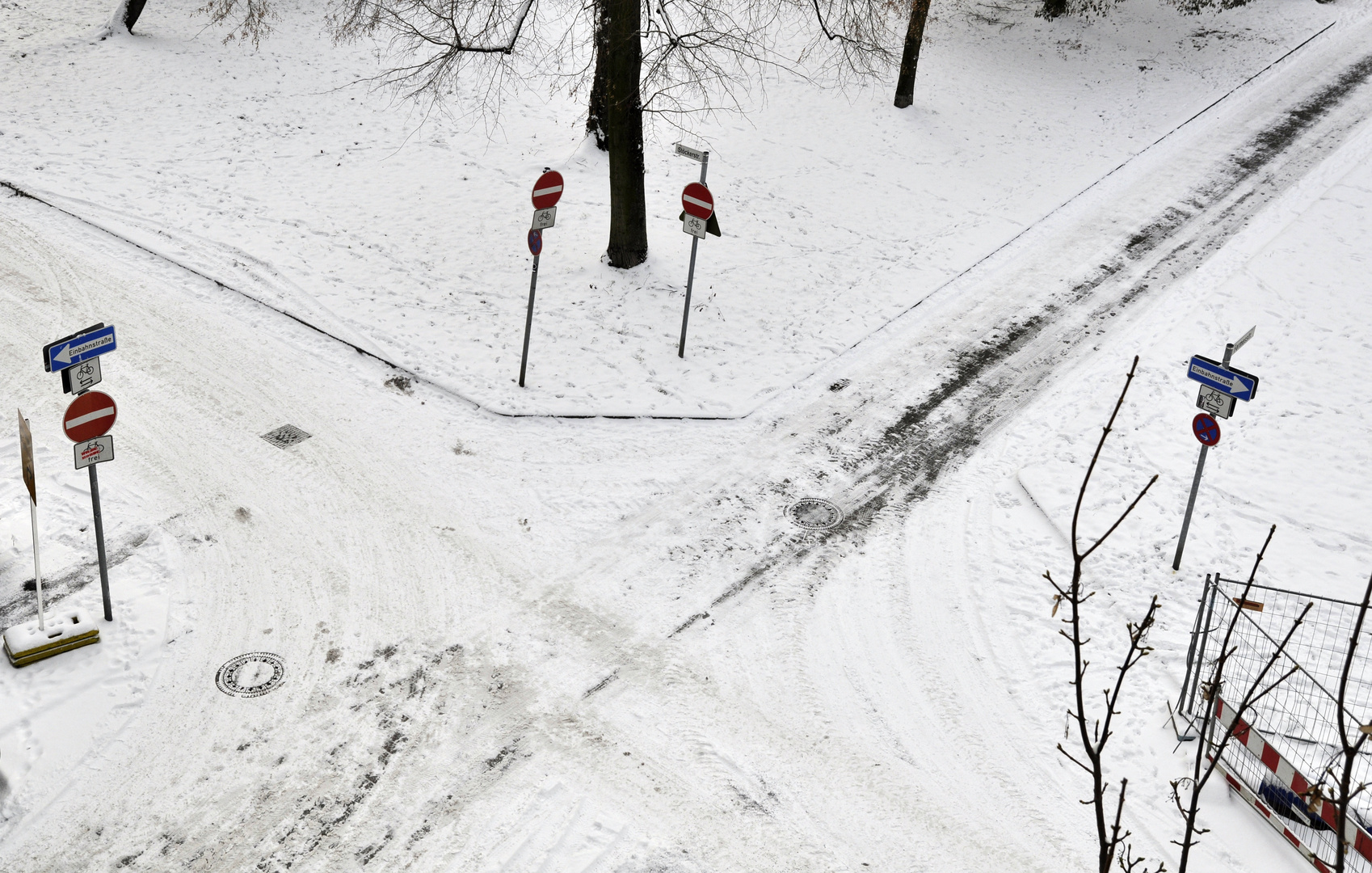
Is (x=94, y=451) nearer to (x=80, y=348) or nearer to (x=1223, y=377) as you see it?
(x=80, y=348)

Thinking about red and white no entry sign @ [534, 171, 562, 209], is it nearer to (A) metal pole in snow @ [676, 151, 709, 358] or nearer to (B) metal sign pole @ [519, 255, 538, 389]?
(B) metal sign pole @ [519, 255, 538, 389]

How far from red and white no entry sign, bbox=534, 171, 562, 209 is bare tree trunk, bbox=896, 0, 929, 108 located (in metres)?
10.4

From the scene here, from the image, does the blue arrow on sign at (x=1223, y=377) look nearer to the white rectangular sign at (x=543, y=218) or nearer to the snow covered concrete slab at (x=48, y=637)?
the white rectangular sign at (x=543, y=218)

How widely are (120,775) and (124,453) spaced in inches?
167

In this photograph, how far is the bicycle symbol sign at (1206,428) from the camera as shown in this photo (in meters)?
10.0

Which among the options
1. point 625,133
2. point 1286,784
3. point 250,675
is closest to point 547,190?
point 625,133

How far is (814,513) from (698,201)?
12.6 feet

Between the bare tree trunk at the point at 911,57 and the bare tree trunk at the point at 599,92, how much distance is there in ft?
18.7

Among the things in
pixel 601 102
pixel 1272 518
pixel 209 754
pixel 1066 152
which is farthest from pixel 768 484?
pixel 1066 152

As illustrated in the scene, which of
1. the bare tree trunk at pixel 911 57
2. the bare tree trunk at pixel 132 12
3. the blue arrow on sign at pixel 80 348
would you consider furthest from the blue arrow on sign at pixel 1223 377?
the bare tree trunk at pixel 132 12

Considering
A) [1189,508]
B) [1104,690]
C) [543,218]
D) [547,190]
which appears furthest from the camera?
[543,218]

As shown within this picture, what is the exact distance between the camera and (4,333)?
42.1ft

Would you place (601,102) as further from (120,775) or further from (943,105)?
(120,775)

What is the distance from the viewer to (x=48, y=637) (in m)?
8.79
